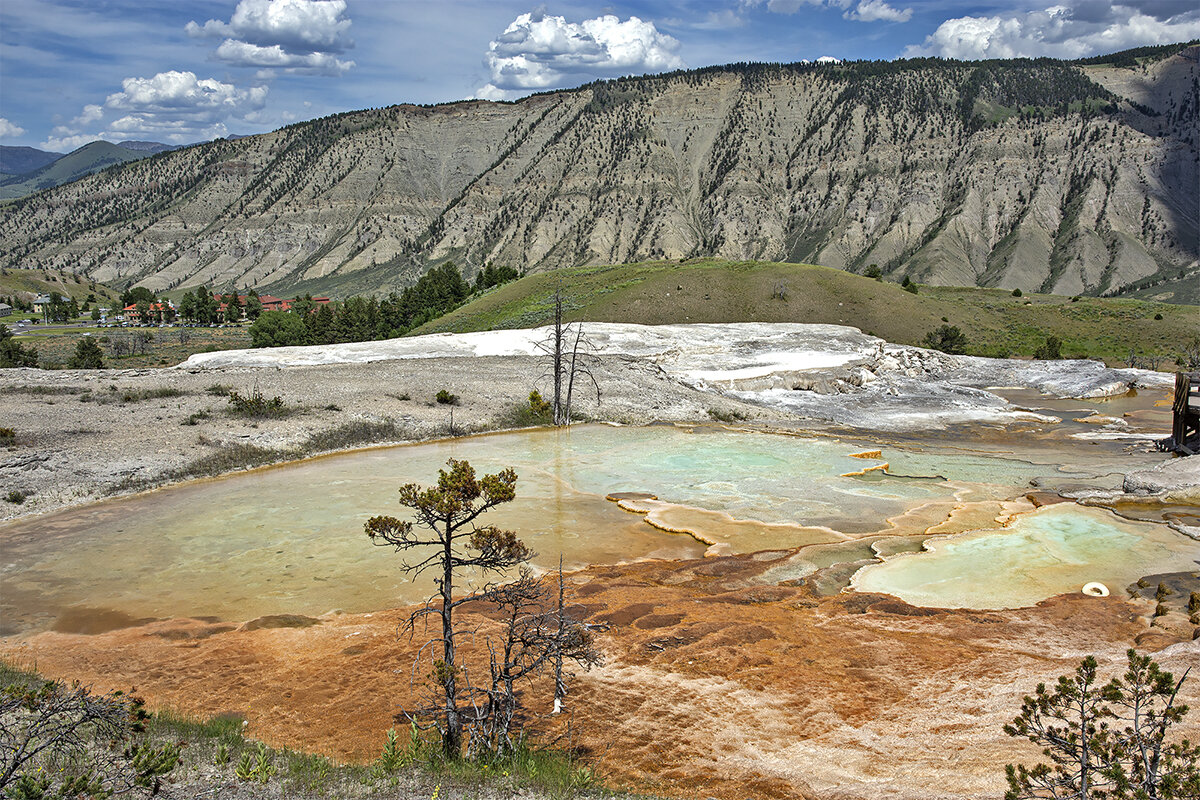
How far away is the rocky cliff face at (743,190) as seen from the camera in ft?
433

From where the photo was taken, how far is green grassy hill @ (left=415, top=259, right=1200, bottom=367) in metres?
61.4

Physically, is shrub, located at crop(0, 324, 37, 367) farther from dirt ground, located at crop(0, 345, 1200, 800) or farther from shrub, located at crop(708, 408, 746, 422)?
dirt ground, located at crop(0, 345, 1200, 800)

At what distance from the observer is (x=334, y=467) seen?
1014 inches

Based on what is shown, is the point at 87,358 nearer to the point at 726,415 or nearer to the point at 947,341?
the point at 726,415

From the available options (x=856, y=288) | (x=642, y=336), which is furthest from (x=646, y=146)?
(x=642, y=336)

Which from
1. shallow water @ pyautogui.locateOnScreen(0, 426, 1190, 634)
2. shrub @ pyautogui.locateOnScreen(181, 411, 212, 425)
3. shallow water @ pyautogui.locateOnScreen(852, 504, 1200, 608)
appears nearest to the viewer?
shallow water @ pyautogui.locateOnScreen(852, 504, 1200, 608)

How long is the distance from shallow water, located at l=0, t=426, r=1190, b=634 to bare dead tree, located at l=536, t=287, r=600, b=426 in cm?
406

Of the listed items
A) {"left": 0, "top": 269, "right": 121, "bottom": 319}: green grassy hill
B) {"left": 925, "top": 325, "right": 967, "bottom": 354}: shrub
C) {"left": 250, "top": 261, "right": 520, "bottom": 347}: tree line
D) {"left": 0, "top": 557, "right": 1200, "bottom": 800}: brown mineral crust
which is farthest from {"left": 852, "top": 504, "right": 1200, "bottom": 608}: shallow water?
{"left": 0, "top": 269, "right": 121, "bottom": 319}: green grassy hill

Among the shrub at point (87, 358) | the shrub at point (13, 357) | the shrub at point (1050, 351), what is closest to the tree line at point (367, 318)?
the shrub at point (87, 358)

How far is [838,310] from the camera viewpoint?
62.6 meters

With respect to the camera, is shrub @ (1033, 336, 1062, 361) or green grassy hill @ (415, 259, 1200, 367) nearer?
shrub @ (1033, 336, 1062, 361)

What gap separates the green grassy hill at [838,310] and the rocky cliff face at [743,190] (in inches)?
2347

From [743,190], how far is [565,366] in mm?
122858

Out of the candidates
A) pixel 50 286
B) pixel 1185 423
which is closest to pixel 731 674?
pixel 1185 423
